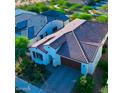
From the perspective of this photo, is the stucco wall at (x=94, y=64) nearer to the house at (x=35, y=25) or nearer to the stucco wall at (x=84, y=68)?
the stucco wall at (x=84, y=68)

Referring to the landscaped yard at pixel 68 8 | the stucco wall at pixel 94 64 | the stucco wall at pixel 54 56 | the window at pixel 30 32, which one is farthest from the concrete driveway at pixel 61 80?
the landscaped yard at pixel 68 8

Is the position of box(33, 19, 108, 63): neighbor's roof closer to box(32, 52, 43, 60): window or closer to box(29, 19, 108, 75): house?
box(29, 19, 108, 75): house

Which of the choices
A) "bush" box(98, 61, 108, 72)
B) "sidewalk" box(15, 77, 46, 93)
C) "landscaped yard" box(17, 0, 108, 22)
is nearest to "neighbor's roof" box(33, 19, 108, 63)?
"bush" box(98, 61, 108, 72)

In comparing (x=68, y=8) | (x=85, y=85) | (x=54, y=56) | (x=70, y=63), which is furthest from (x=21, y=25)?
(x=68, y=8)

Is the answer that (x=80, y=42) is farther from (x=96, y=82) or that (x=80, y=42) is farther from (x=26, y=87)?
(x=26, y=87)
